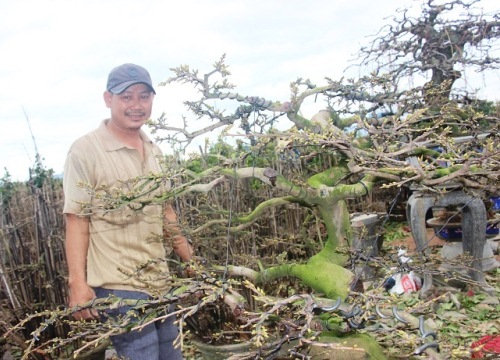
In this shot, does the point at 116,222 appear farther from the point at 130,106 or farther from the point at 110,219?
the point at 130,106

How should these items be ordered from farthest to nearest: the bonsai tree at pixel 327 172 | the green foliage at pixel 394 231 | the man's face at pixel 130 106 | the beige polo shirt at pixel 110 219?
1. the green foliage at pixel 394 231
2. the man's face at pixel 130 106
3. the beige polo shirt at pixel 110 219
4. the bonsai tree at pixel 327 172

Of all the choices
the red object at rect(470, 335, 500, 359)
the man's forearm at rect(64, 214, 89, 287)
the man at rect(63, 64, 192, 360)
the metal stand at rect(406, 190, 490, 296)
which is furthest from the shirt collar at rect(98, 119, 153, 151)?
the metal stand at rect(406, 190, 490, 296)

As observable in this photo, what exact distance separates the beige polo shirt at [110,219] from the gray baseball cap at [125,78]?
174 millimetres

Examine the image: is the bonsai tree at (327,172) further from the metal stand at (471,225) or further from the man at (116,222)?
the metal stand at (471,225)

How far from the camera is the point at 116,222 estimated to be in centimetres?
180

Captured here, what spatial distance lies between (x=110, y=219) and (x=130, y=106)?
44 centimetres

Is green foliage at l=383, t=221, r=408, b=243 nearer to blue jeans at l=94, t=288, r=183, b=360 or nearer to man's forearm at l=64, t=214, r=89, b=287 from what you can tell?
blue jeans at l=94, t=288, r=183, b=360

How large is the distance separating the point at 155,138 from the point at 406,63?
4.71m

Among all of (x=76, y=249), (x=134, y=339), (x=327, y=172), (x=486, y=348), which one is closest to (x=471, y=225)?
(x=486, y=348)

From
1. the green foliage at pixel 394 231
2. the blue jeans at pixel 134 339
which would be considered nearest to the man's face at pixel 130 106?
the blue jeans at pixel 134 339

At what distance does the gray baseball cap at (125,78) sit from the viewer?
1.78 m

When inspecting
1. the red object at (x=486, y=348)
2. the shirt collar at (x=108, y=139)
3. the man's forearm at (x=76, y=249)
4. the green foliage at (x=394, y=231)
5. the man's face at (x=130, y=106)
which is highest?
the man's face at (x=130, y=106)

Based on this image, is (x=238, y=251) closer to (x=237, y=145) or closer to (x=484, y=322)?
(x=237, y=145)

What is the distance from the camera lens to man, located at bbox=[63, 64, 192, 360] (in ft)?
5.67
